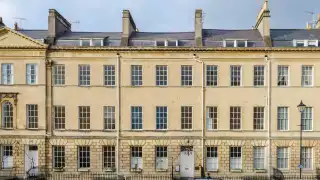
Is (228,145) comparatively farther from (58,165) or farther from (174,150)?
(58,165)

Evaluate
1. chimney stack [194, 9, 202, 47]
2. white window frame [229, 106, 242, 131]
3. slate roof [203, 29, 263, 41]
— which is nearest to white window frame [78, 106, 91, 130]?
chimney stack [194, 9, 202, 47]

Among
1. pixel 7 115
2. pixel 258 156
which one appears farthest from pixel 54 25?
pixel 258 156

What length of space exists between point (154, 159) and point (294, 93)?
525 inches

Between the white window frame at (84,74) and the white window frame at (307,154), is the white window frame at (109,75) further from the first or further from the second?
the white window frame at (307,154)

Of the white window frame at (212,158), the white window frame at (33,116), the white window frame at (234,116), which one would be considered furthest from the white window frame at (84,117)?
the white window frame at (234,116)

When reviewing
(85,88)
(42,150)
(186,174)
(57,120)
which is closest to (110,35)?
(85,88)

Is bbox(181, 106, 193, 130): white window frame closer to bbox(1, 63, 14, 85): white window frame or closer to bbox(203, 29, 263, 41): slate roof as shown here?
bbox(203, 29, 263, 41): slate roof

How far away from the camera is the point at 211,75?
23.0 meters

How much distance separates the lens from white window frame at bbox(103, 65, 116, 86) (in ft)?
76.1

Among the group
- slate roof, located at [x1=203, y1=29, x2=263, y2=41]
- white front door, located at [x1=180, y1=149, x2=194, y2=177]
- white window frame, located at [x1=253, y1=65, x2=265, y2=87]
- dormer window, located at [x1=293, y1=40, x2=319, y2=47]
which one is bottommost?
white front door, located at [x1=180, y1=149, x2=194, y2=177]

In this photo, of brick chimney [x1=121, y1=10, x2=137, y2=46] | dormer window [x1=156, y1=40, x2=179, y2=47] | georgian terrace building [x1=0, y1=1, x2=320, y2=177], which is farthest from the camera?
dormer window [x1=156, y1=40, x2=179, y2=47]

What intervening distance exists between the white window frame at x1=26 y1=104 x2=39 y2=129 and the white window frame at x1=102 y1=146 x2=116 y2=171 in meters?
6.39

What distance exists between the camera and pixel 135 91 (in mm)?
22984

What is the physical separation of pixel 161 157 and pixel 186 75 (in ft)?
24.6
